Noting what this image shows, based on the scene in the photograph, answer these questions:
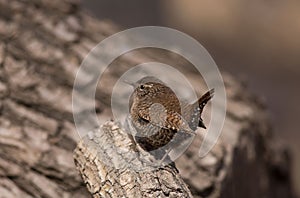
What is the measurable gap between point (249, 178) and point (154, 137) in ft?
4.08

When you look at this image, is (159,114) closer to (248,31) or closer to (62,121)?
(62,121)

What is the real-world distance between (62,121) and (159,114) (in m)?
0.96

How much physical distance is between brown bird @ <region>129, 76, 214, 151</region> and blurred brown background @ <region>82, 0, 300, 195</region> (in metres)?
4.29

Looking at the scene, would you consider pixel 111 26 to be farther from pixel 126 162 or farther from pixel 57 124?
pixel 126 162

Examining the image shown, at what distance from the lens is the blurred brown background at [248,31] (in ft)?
23.8

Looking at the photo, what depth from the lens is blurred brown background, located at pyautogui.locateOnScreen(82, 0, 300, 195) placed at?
23.8ft

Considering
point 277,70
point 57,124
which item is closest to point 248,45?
point 277,70

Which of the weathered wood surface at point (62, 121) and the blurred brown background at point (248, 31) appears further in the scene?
the blurred brown background at point (248, 31)

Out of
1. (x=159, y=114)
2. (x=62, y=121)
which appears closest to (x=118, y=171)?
(x=159, y=114)

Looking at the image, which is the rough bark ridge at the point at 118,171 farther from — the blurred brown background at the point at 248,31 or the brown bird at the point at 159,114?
the blurred brown background at the point at 248,31

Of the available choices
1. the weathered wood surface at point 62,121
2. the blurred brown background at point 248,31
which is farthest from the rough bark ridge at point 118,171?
the blurred brown background at point 248,31

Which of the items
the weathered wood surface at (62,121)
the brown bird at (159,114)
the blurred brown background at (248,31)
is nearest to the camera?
the brown bird at (159,114)

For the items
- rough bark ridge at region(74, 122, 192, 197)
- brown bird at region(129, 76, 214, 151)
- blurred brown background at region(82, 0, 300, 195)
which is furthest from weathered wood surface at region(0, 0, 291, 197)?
blurred brown background at region(82, 0, 300, 195)

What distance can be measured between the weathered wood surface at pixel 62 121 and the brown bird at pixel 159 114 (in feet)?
0.52
